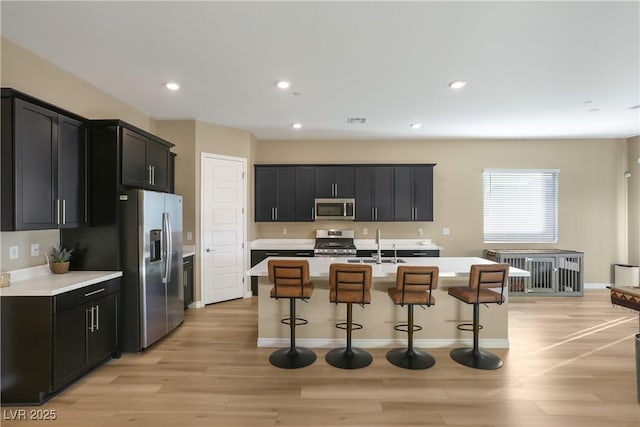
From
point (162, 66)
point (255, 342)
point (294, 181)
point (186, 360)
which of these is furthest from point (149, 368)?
point (294, 181)

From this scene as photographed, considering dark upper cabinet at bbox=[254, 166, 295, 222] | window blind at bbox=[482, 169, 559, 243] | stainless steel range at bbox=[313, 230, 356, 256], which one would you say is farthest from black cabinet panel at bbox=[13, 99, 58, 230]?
window blind at bbox=[482, 169, 559, 243]

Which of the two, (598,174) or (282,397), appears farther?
(598,174)

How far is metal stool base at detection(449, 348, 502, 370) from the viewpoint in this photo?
2.98m

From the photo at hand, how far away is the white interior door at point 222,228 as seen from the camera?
4895mm

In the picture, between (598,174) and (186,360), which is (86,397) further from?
(598,174)

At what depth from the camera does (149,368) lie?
2982 millimetres

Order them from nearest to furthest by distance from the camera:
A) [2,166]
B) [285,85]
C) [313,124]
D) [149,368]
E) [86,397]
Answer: [2,166] → [86,397] → [149,368] → [285,85] → [313,124]

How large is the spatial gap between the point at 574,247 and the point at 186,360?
22.4 ft

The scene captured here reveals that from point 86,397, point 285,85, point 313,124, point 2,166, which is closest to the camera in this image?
point 2,166

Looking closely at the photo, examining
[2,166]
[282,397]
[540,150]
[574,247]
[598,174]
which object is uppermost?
[540,150]

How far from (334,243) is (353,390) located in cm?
332

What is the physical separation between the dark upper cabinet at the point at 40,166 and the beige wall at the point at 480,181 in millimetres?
3285

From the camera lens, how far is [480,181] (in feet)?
19.8

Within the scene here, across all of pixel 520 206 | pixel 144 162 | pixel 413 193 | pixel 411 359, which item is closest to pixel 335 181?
pixel 413 193
